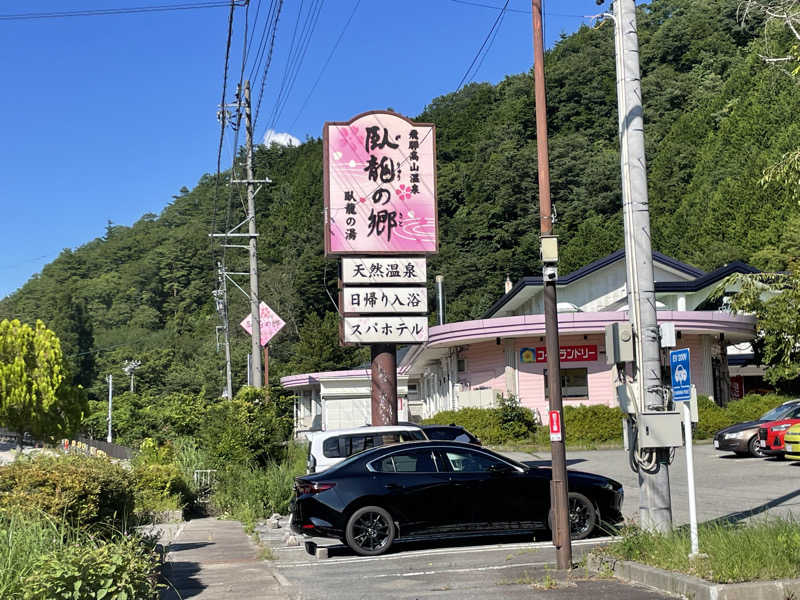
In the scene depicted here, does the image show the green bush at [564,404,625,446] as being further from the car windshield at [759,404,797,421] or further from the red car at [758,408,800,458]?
the red car at [758,408,800,458]

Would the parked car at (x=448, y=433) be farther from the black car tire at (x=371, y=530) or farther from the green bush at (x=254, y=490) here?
the black car tire at (x=371, y=530)

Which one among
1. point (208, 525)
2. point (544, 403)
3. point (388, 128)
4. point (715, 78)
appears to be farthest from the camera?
point (715, 78)

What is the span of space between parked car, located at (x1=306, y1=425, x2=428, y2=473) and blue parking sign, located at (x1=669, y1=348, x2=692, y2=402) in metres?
7.82

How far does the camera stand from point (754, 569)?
8.16 meters

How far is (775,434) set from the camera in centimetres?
2270

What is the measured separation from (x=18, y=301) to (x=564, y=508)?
116 metres

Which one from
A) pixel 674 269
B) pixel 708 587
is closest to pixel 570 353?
pixel 674 269

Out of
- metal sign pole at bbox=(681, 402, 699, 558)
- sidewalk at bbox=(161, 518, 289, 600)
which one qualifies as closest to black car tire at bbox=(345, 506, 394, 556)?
sidewalk at bbox=(161, 518, 289, 600)

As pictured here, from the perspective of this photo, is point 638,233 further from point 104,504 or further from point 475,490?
point 104,504

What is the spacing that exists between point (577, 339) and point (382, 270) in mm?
11911

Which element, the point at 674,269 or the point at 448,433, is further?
the point at 674,269

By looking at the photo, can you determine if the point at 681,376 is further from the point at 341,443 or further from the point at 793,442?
the point at 793,442

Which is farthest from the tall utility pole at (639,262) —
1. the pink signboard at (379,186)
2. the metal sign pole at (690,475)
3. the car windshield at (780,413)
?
the car windshield at (780,413)

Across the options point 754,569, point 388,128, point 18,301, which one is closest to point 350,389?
point 388,128
